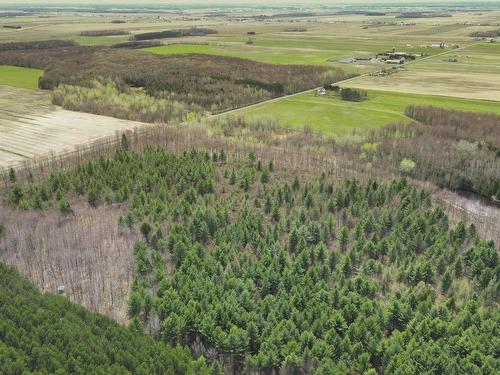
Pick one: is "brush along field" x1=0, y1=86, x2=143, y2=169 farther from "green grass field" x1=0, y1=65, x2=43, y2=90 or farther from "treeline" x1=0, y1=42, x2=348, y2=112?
"green grass field" x1=0, y1=65, x2=43, y2=90

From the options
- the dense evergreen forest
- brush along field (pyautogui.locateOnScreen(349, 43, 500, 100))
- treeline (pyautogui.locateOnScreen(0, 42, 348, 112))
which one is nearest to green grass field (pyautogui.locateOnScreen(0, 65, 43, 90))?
treeline (pyautogui.locateOnScreen(0, 42, 348, 112))

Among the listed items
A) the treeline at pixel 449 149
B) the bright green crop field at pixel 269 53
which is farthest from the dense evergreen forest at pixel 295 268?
the bright green crop field at pixel 269 53

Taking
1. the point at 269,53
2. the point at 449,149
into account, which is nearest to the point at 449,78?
the point at 449,149

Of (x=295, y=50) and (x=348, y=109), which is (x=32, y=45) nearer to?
(x=295, y=50)

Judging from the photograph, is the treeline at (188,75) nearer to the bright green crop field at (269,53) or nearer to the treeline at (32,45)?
the bright green crop field at (269,53)

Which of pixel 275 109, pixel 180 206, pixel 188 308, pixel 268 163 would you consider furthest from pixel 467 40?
pixel 188 308
